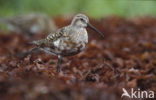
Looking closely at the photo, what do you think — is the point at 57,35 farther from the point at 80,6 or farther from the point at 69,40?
the point at 80,6

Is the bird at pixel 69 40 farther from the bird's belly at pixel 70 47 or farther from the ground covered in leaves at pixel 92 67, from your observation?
the ground covered in leaves at pixel 92 67

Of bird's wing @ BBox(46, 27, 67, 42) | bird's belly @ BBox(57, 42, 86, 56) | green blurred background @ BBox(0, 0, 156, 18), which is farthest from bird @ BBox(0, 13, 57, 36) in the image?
green blurred background @ BBox(0, 0, 156, 18)

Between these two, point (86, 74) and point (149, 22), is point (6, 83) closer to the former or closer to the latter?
point (86, 74)

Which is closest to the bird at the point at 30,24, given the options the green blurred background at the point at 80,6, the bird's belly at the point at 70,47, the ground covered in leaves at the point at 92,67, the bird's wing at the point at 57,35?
the ground covered in leaves at the point at 92,67

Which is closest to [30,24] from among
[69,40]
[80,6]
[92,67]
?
[92,67]

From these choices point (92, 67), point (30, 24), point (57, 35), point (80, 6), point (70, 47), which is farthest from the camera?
point (80, 6)

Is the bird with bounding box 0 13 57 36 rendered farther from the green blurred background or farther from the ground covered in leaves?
the green blurred background

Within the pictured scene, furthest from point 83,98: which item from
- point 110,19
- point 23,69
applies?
point 110,19
